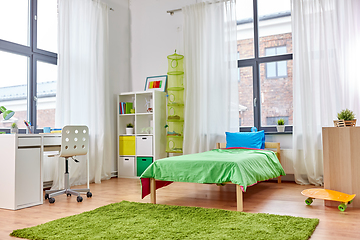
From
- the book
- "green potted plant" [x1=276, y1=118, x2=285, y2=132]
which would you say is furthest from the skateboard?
the book

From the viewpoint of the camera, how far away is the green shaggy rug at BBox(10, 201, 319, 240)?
2.16 meters

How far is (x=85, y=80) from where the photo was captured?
485 cm

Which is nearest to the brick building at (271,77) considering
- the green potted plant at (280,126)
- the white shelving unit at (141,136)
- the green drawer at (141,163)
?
the green potted plant at (280,126)

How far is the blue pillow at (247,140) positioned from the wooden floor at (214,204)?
566mm

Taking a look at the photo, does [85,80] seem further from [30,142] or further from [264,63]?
[264,63]

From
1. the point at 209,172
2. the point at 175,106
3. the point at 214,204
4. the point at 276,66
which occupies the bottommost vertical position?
the point at 214,204

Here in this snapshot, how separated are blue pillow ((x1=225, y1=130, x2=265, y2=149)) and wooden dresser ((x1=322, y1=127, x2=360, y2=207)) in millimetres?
1399

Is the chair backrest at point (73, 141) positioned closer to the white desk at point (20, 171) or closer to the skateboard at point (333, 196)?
the white desk at point (20, 171)

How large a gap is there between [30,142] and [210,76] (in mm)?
2833

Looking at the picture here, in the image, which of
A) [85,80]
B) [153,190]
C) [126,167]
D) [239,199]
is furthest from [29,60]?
[239,199]

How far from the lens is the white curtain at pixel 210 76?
4.97 m

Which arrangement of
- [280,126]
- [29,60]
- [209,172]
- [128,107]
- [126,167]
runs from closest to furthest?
[209,172] < [29,60] < [280,126] < [126,167] < [128,107]

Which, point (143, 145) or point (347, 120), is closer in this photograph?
point (347, 120)

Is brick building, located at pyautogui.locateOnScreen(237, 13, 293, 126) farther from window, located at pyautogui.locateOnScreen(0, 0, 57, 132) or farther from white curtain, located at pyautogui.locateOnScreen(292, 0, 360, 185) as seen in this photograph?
window, located at pyautogui.locateOnScreen(0, 0, 57, 132)
